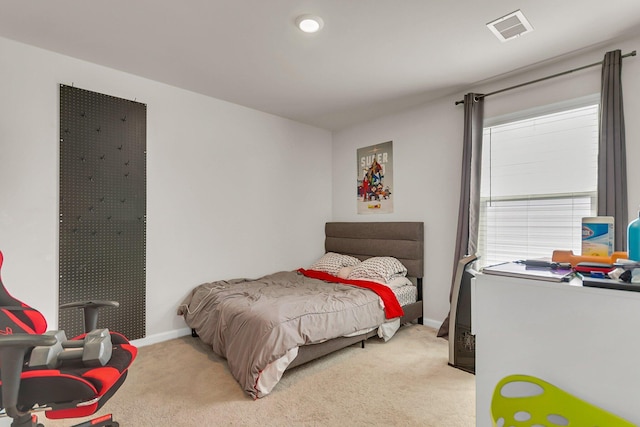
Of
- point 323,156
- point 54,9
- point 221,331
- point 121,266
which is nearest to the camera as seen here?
point 54,9

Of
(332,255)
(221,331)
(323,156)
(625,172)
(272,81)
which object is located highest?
(272,81)

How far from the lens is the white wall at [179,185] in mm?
2439

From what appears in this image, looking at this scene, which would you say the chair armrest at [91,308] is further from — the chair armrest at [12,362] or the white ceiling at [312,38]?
the white ceiling at [312,38]

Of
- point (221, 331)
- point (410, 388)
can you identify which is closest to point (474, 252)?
point (410, 388)

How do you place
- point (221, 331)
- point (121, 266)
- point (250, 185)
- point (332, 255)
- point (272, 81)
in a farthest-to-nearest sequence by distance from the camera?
point (332, 255)
point (250, 185)
point (272, 81)
point (121, 266)
point (221, 331)

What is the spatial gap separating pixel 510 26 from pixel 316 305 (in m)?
2.47

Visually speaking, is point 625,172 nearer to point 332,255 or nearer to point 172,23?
point 332,255

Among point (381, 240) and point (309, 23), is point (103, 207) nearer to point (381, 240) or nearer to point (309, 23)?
point (309, 23)

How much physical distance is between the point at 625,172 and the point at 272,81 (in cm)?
294

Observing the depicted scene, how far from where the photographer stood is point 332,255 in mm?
4270

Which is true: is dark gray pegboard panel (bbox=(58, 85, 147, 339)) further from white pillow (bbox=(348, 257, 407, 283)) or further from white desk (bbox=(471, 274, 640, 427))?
white desk (bbox=(471, 274, 640, 427))

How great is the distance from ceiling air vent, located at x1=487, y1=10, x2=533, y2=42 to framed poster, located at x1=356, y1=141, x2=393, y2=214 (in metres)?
1.84

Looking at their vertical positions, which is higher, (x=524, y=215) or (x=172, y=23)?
(x=172, y=23)

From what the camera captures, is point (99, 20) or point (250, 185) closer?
point (99, 20)
